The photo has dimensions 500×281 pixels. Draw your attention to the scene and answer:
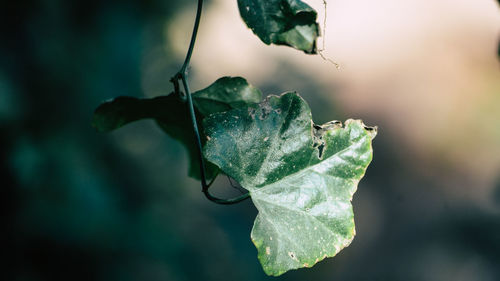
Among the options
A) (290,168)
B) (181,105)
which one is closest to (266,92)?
(181,105)

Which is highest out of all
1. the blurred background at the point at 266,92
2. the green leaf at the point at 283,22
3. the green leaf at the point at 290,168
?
the green leaf at the point at 283,22

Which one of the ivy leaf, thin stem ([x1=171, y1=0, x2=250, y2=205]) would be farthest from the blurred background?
thin stem ([x1=171, y1=0, x2=250, y2=205])

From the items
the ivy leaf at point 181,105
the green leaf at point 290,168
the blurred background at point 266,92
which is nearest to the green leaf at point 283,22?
the green leaf at point 290,168

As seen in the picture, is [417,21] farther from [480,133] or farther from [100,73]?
[100,73]

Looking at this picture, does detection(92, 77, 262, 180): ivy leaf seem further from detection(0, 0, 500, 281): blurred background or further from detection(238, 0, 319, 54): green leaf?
detection(0, 0, 500, 281): blurred background

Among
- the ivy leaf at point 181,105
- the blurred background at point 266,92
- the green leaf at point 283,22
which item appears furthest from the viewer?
the blurred background at point 266,92

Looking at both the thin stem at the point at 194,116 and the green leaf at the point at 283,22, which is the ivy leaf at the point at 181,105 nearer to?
the thin stem at the point at 194,116

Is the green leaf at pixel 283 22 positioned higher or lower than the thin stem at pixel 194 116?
higher
